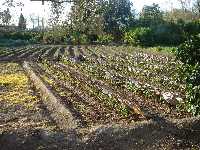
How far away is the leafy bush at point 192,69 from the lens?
9922mm

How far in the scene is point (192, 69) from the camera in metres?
10.0

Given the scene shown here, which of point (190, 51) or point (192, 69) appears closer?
point (192, 69)

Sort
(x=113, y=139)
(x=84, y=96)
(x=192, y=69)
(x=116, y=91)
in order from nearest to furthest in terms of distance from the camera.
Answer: (x=113, y=139)
(x=192, y=69)
(x=84, y=96)
(x=116, y=91)

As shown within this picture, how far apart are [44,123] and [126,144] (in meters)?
2.75

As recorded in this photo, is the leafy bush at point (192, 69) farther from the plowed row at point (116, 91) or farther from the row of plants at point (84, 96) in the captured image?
the row of plants at point (84, 96)

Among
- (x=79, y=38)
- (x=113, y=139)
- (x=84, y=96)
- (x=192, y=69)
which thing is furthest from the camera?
(x=79, y=38)

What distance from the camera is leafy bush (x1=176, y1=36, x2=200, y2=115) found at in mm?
9922

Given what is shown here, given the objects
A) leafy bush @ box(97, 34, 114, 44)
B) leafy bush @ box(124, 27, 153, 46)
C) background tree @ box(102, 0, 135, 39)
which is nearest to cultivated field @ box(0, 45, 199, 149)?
leafy bush @ box(124, 27, 153, 46)

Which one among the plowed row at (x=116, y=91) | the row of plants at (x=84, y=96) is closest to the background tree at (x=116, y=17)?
the plowed row at (x=116, y=91)

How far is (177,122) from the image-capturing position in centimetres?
996

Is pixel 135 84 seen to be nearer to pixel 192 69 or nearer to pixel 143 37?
pixel 192 69

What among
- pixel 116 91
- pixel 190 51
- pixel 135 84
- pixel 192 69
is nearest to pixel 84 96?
pixel 116 91

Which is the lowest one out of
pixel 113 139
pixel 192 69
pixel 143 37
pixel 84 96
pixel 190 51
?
pixel 143 37

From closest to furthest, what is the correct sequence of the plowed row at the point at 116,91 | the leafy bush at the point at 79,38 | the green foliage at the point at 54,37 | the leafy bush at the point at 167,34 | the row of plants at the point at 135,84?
the plowed row at the point at 116,91, the row of plants at the point at 135,84, the leafy bush at the point at 167,34, the leafy bush at the point at 79,38, the green foliage at the point at 54,37
